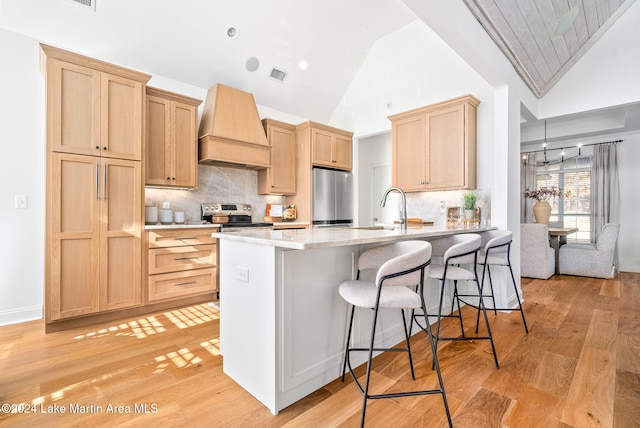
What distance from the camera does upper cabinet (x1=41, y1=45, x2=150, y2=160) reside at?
106 inches

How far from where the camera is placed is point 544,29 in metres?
3.31

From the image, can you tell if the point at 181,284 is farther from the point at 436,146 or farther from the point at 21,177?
the point at 436,146

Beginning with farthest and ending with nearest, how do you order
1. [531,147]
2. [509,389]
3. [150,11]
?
1. [531,147]
2. [150,11]
3. [509,389]

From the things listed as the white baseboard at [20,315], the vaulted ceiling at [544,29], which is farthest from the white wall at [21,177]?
the vaulted ceiling at [544,29]

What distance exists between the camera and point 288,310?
163 centimetres

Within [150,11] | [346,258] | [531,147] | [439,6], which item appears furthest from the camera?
[531,147]

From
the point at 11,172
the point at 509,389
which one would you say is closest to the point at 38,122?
the point at 11,172

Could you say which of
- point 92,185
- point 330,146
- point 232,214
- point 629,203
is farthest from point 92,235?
point 629,203

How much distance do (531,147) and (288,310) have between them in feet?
22.1

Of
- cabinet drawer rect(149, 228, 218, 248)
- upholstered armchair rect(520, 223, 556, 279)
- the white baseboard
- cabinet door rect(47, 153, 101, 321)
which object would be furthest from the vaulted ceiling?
the white baseboard

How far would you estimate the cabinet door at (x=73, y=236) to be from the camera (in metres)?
2.67

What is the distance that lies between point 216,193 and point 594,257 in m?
5.97

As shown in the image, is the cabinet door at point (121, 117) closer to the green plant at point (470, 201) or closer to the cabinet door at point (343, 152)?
Result: the cabinet door at point (343, 152)

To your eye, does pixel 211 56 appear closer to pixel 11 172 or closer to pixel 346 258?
pixel 11 172
